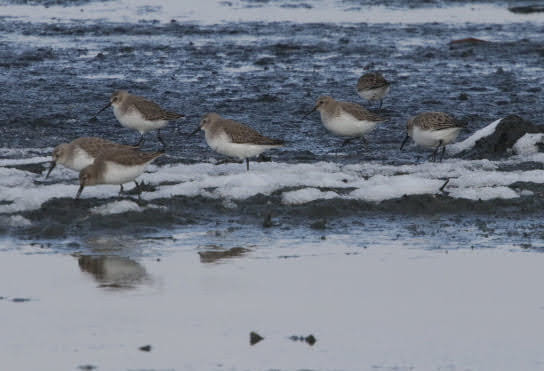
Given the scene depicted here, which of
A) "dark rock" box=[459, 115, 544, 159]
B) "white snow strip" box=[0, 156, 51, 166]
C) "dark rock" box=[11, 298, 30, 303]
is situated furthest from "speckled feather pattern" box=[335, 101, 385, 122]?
"dark rock" box=[11, 298, 30, 303]

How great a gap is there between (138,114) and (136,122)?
12cm

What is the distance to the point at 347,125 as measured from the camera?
14867 millimetres

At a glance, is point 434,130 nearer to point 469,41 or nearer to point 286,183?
point 286,183

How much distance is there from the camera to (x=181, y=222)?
10.8 metres

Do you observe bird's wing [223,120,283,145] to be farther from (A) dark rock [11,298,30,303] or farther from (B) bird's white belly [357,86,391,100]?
(A) dark rock [11,298,30,303]

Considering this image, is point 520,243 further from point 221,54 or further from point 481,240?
point 221,54

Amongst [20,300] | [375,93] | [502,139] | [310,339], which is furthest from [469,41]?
[310,339]

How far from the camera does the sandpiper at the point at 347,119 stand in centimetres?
1489

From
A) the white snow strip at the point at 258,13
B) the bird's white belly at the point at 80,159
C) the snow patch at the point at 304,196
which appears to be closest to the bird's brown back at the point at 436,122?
the snow patch at the point at 304,196

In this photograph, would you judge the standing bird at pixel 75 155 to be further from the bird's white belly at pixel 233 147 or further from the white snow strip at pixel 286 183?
the bird's white belly at pixel 233 147

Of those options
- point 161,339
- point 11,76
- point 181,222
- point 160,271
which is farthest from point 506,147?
point 11,76

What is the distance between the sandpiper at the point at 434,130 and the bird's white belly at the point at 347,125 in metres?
0.85

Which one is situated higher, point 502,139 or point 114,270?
point 502,139

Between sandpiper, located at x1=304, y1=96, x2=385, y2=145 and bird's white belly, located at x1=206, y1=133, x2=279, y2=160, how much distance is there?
1905 mm
